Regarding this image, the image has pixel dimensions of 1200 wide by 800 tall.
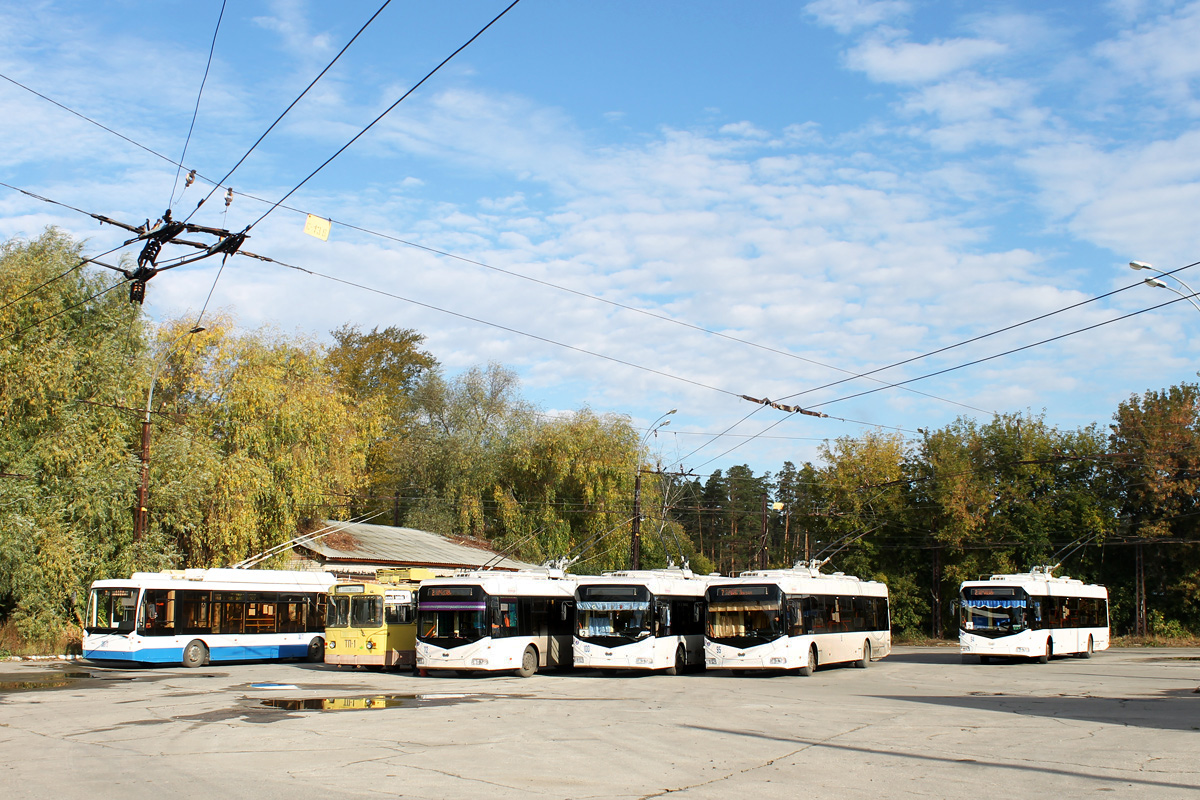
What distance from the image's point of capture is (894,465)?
54.5 m

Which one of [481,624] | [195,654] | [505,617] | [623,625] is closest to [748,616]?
[623,625]

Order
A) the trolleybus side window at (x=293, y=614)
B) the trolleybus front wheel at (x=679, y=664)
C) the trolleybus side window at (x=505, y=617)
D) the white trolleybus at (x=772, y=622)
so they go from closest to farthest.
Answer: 1. the trolleybus side window at (x=505, y=617)
2. the white trolleybus at (x=772, y=622)
3. the trolleybus front wheel at (x=679, y=664)
4. the trolleybus side window at (x=293, y=614)

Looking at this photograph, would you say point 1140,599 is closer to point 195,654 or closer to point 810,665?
point 810,665

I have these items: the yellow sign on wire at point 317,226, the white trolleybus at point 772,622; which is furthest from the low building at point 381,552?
the yellow sign on wire at point 317,226

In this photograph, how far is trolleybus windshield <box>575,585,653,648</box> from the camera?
2636 centimetres

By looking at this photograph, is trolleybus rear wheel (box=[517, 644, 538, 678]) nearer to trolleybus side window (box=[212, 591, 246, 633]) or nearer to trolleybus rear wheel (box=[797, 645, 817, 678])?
trolleybus rear wheel (box=[797, 645, 817, 678])

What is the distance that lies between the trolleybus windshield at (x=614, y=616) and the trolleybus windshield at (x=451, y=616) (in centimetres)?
284

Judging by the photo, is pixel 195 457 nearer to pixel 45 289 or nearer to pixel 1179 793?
pixel 45 289

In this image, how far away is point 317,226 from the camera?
16.1m

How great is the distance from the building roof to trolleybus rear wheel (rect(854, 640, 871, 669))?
13.7 metres

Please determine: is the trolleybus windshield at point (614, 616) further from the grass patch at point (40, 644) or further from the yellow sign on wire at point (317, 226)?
the grass patch at point (40, 644)

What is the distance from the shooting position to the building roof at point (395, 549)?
41.7 meters

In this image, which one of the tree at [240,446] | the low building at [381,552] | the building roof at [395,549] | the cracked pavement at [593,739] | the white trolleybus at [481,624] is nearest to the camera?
the cracked pavement at [593,739]

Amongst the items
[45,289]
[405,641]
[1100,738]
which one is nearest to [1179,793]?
[1100,738]
